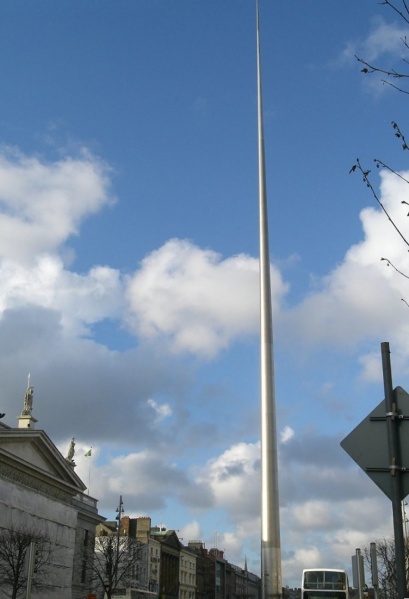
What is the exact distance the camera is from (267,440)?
50219 millimetres

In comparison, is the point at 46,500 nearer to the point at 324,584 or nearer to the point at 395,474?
the point at 324,584

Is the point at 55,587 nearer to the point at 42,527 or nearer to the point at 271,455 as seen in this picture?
the point at 42,527

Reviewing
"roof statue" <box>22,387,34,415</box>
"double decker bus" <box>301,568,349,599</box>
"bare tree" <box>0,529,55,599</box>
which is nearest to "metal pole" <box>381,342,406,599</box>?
"double decker bus" <box>301,568,349,599</box>

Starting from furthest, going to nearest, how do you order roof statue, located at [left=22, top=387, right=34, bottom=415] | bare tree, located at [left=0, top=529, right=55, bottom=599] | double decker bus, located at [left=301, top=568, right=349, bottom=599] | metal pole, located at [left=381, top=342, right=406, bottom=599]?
roof statue, located at [left=22, top=387, right=34, bottom=415]
bare tree, located at [left=0, top=529, right=55, bottom=599]
double decker bus, located at [left=301, top=568, right=349, bottom=599]
metal pole, located at [left=381, top=342, right=406, bottom=599]

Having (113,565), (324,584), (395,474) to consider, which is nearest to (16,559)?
(324,584)

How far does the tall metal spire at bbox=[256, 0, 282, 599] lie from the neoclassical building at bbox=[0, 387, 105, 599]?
20787mm

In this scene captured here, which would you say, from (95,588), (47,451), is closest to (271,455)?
(47,451)

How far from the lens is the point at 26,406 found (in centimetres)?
7075

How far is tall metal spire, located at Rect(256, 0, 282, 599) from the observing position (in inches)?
1858

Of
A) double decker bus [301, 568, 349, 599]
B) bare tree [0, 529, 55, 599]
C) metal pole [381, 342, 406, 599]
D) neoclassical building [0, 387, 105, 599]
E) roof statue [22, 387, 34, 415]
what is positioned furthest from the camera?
roof statue [22, 387, 34, 415]

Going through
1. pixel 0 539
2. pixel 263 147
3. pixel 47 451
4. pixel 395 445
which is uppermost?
pixel 263 147

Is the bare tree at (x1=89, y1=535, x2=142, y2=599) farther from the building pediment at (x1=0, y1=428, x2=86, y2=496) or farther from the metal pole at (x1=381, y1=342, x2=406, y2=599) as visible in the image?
the metal pole at (x1=381, y1=342, x2=406, y2=599)

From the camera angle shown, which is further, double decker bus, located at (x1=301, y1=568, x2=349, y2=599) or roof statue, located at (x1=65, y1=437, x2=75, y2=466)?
roof statue, located at (x1=65, y1=437, x2=75, y2=466)

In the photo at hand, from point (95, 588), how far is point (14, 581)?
32343 millimetres
